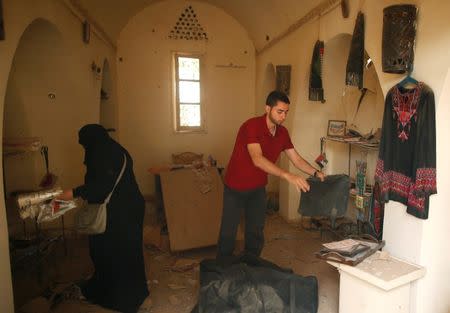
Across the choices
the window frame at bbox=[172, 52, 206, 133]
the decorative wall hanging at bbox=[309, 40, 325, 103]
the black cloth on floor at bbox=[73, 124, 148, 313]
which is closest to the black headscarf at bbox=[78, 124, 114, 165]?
the black cloth on floor at bbox=[73, 124, 148, 313]

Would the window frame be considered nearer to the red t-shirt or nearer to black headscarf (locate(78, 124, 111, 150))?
the red t-shirt

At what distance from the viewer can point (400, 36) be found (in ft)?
6.44

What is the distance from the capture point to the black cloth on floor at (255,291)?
2041mm

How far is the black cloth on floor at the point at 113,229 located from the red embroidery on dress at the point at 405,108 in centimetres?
176

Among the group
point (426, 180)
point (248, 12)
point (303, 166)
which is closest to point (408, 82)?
point (426, 180)

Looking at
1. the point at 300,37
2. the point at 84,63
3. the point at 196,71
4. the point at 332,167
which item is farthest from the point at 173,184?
the point at 196,71

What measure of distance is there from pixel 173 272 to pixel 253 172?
1.24 meters

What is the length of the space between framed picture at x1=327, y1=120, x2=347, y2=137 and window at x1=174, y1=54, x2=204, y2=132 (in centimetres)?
236

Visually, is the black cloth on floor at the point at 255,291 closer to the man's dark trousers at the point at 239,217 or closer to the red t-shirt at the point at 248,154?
the man's dark trousers at the point at 239,217

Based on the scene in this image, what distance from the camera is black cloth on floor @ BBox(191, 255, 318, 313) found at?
2.04 metres

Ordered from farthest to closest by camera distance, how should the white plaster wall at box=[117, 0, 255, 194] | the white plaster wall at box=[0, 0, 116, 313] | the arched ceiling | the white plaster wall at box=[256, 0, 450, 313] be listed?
the white plaster wall at box=[117, 0, 255, 194], the arched ceiling, the white plaster wall at box=[0, 0, 116, 313], the white plaster wall at box=[256, 0, 450, 313]

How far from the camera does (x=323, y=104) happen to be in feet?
12.8

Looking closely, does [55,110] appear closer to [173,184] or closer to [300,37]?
[173,184]

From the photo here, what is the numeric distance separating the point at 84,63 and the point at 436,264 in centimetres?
345
